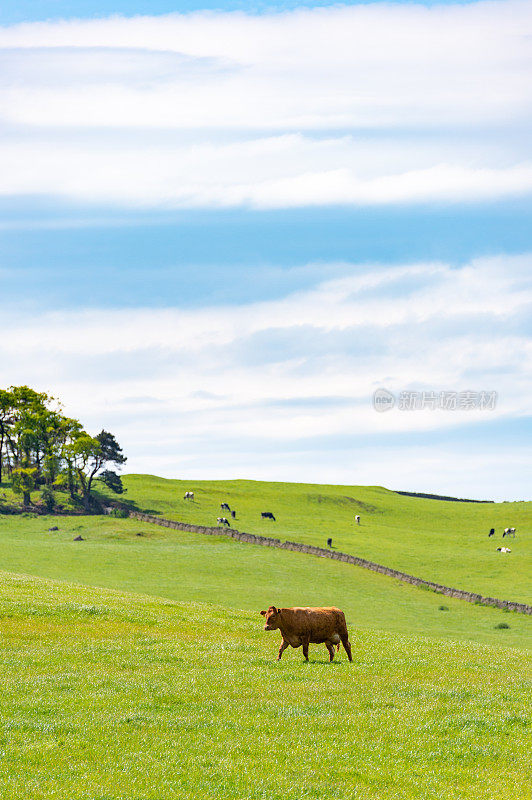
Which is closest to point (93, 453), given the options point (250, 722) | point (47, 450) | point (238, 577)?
point (47, 450)

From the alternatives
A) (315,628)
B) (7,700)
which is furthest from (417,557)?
(7,700)

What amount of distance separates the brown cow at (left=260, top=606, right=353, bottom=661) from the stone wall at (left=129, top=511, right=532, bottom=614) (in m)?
38.9

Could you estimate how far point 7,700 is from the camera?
1786 centimetres

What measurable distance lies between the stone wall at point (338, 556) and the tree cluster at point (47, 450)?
13.4 m

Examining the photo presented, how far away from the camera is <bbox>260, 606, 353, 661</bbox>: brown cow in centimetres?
2256

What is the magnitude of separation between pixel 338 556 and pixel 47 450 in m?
55.5

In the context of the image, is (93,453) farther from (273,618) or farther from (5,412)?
(273,618)

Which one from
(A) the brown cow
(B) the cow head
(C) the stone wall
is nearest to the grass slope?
(C) the stone wall

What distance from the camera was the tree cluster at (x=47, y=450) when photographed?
112188mm

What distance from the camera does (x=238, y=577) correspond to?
64812 mm

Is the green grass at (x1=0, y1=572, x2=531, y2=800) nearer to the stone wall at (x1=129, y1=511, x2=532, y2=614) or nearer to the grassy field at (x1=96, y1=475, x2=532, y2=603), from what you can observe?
the stone wall at (x1=129, y1=511, x2=532, y2=614)

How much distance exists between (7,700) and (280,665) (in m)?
7.73

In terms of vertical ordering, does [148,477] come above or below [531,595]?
above

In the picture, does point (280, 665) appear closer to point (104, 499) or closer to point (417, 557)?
point (417, 557)
